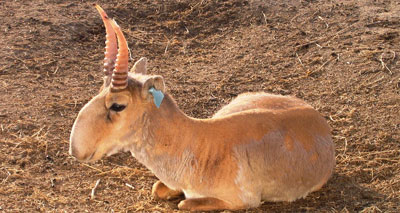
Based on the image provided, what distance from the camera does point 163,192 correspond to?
22.5 ft

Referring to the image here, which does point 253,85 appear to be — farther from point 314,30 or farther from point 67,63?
point 67,63

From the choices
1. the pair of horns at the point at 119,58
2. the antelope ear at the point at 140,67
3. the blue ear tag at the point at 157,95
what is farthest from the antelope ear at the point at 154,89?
the antelope ear at the point at 140,67

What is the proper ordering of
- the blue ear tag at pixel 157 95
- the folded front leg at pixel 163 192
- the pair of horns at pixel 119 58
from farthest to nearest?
the folded front leg at pixel 163 192
the blue ear tag at pixel 157 95
the pair of horns at pixel 119 58

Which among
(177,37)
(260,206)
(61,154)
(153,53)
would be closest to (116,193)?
(61,154)

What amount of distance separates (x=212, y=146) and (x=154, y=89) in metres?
0.97

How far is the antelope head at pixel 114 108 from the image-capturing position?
5746mm

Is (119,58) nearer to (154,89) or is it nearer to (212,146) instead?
(154,89)

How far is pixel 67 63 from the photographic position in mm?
10594

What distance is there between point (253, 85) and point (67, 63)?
3284mm

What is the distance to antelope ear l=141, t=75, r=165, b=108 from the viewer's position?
228 inches

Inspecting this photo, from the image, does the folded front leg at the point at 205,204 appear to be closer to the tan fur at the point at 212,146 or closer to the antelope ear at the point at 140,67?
the tan fur at the point at 212,146

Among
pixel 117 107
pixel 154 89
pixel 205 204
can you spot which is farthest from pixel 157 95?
pixel 205 204

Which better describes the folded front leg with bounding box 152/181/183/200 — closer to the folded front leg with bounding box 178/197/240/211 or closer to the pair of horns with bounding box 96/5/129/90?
the folded front leg with bounding box 178/197/240/211

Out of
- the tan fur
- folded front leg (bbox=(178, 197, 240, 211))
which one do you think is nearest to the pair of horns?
the tan fur
